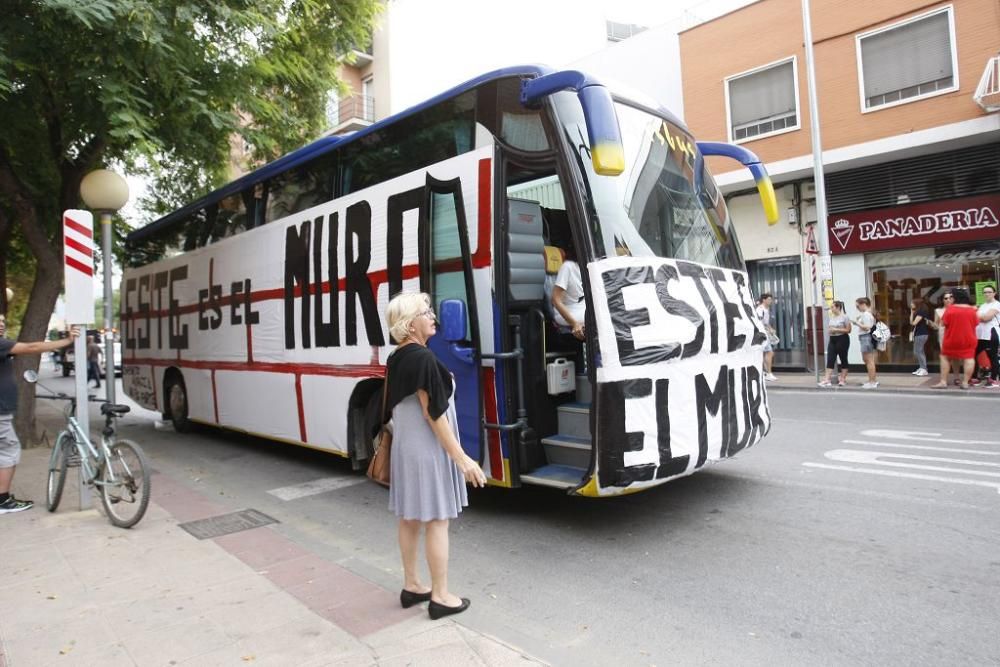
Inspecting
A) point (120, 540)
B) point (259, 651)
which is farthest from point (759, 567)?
point (120, 540)

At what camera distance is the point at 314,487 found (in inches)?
275

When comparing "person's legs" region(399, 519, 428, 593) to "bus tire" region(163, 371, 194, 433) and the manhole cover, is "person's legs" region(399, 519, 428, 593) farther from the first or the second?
"bus tire" region(163, 371, 194, 433)

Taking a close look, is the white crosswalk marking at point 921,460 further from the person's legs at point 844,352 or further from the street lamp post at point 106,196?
the street lamp post at point 106,196

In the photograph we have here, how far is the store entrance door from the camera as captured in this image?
17.2 meters

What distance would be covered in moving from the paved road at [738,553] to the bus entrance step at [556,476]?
460 millimetres

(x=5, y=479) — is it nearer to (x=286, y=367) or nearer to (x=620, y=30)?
(x=286, y=367)

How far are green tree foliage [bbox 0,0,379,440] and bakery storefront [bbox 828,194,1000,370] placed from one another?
1190 centimetres

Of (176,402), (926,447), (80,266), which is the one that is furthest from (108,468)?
(926,447)

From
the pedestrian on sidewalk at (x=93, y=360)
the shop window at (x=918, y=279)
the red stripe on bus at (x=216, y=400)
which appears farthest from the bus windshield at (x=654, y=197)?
the pedestrian on sidewalk at (x=93, y=360)

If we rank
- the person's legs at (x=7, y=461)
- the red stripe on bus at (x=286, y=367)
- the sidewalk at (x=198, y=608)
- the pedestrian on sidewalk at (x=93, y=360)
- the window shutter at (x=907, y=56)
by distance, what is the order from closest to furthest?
the sidewalk at (x=198, y=608)
the person's legs at (x=7, y=461)
the red stripe on bus at (x=286, y=367)
the window shutter at (x=907, y=56)
the pedestrian on sidewalk at (x=93, y=360)

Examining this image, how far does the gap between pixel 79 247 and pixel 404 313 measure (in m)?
4.15

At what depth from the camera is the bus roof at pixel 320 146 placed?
5.04 meters

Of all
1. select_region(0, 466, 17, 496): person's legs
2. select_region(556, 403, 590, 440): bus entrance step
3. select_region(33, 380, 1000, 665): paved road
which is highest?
select_region(556, 403, 590, 440): bus entrance step

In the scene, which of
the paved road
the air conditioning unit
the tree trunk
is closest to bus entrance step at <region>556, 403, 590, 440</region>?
the paved road
